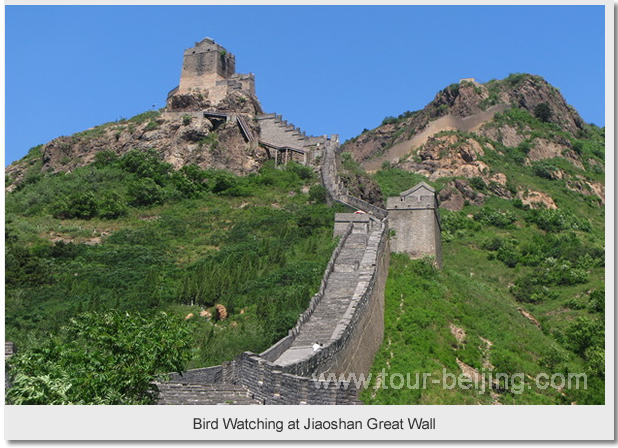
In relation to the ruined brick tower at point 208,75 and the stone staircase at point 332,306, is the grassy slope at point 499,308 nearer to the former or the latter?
the stone staircase at point 332,306

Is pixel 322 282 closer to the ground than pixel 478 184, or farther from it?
closer to the ground

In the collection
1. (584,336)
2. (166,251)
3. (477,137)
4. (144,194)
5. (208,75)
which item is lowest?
(584,336)

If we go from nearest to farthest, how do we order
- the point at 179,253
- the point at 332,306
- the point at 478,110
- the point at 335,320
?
the point at 335,320 → the point at 332,306 → the point at 179,253 → the point at 478,110

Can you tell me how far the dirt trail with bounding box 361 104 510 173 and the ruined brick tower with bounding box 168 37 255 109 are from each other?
2235 centimetres

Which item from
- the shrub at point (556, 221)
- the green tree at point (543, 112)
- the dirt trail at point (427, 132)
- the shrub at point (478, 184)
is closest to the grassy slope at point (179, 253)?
the shrub at point (556, 221)

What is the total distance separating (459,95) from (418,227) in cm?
4769

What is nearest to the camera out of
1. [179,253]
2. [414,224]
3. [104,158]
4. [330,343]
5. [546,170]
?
[330,343]

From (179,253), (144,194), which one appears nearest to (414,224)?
(179,253)

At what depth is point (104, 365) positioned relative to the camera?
16422 mm

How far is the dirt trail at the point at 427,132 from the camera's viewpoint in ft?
257

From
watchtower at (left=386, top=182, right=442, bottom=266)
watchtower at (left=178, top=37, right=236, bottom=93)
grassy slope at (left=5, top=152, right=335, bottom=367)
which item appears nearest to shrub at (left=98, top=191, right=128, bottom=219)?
grassy slope at (left=5, top=152, right=335, bottom=367)

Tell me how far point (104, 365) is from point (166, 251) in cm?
2309

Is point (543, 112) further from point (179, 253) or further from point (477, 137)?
point (179, 253)

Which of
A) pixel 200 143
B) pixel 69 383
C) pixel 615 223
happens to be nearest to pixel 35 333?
pixel 69 383
